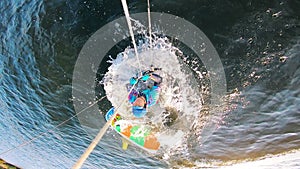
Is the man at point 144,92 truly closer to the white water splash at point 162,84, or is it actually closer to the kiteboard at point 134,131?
the white water splash at point 162,84

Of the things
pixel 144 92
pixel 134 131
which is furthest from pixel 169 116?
pixel 144 92

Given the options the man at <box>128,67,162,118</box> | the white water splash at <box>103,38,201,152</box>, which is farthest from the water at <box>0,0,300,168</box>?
the man at <box>128,67,162,118</box>

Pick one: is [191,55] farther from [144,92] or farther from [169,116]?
[169,116]

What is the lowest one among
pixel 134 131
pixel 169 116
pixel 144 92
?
pixel 134 131

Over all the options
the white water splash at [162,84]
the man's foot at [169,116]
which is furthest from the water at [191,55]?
the man's foot at [169,116]

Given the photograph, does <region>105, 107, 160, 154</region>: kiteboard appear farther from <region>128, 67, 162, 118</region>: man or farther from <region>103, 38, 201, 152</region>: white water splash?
<region>128, 67, 162, 118</region>: man
